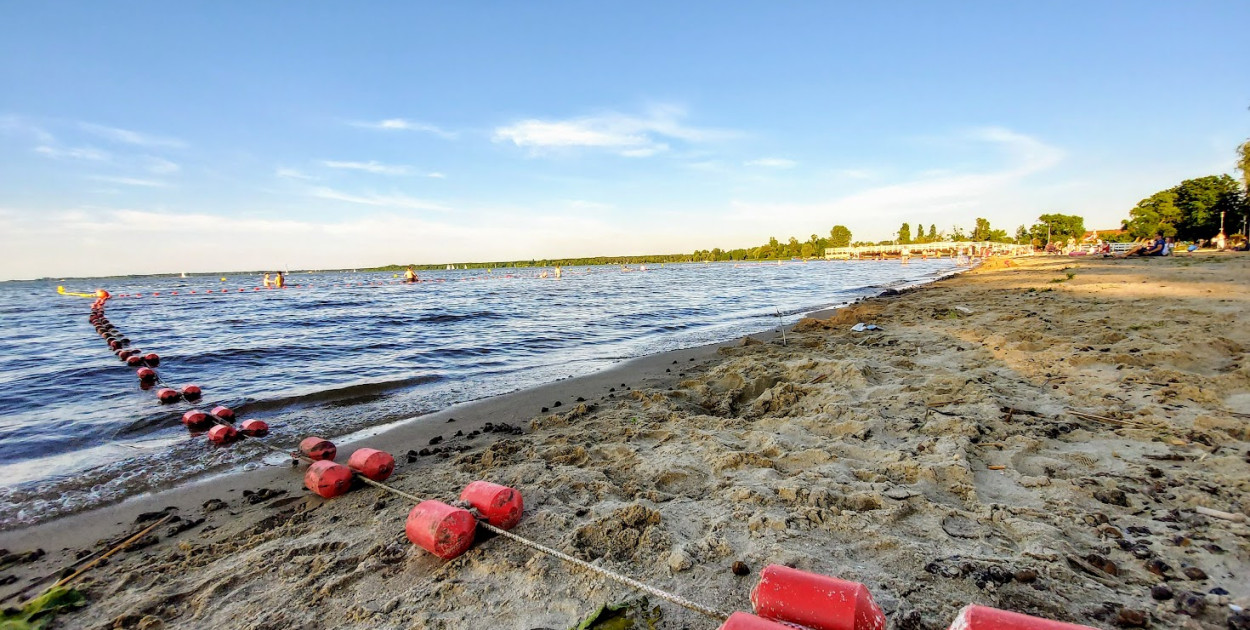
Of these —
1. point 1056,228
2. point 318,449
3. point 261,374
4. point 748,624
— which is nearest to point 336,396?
point 261,374

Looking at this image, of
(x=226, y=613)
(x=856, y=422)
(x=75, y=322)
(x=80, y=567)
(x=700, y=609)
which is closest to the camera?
(x=700, y=609)

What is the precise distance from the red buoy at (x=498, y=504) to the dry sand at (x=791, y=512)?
0.41 feet

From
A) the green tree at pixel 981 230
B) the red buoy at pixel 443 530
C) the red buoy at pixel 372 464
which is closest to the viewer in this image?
the red buoy at pixel 443 530

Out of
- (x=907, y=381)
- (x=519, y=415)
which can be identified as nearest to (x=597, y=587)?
(x=519, y=415)

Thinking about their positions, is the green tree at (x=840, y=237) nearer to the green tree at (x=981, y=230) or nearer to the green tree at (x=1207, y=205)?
the green tree at (x=981, y=230)

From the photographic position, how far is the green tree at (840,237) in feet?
627

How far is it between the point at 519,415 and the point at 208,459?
3.43 metres

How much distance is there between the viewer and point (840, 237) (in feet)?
629

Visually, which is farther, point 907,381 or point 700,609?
point 907,381

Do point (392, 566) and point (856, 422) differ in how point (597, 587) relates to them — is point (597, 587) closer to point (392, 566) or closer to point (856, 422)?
point (392, 566)

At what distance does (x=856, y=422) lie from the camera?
4734 mm

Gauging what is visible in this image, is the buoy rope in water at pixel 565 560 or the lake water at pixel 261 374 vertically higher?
the buoy rope in water at pixel 565 560

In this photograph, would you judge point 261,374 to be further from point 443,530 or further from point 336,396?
point 443,530

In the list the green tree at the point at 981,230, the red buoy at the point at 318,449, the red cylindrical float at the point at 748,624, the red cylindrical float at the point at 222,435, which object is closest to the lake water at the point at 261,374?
the red cylindrical float at the point at 222,435
